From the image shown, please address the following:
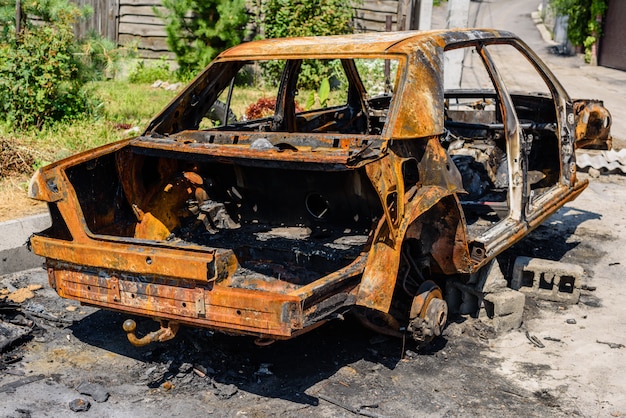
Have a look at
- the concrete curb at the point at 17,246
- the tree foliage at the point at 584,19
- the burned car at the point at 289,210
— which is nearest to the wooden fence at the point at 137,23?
the tree foliage at the point at 584,19

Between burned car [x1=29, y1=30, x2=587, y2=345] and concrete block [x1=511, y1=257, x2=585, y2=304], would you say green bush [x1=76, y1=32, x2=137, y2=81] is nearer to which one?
burned car [x1=29, y1=30, x2=587, y2=345]

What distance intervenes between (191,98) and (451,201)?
199 centimetres

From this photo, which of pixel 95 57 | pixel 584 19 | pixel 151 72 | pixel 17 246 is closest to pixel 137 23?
pixel 151 72

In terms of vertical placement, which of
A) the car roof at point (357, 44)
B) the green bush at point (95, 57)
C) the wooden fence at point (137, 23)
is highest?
the wooden fence at point (137, 23)

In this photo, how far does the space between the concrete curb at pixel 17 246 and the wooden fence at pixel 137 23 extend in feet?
32.1

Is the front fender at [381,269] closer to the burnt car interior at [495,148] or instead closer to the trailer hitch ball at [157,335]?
the trailer hitch ball at [157,335]

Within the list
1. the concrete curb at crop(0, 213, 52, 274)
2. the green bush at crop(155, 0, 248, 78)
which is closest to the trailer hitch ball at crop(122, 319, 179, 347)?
the concrete curb at crop(0, 213, 52, 274)

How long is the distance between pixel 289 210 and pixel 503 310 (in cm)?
163

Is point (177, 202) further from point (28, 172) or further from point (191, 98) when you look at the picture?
point (28, 172)

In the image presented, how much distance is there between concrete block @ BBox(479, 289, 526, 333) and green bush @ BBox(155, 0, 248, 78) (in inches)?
393

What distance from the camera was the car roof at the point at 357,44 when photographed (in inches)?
182

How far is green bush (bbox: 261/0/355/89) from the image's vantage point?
13.9 metres

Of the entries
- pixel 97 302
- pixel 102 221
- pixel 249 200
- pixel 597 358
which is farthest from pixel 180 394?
pixel 597 358

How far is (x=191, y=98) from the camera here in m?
5.29
